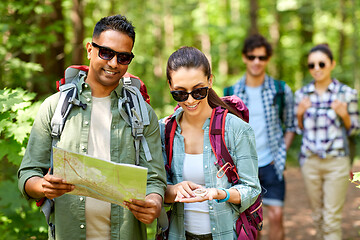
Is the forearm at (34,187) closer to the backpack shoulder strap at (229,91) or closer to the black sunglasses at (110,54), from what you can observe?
the black sunglasses at (110,54)

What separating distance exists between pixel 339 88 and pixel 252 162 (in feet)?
10.6

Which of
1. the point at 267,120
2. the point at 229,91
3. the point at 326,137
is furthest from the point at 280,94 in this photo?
the point at 326,137

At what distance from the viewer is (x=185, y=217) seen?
2.77m

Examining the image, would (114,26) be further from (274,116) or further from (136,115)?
(274,116)

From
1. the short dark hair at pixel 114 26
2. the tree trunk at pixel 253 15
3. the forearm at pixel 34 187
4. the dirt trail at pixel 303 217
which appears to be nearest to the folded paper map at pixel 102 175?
the forearm at pixel 34 187

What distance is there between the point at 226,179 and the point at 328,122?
307 cm

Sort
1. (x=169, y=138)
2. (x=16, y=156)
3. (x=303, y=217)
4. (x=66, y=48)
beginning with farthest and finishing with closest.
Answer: (x=66, y=48)
(x=303, y=217)
(x=16, y=156)
(x=169, y=138)

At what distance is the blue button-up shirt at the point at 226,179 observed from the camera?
2633mm

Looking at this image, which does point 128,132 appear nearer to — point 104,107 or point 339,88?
point 104,107

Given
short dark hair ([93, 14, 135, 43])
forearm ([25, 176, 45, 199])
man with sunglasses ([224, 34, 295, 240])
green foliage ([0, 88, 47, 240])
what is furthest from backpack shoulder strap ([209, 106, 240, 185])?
man with sunglasses ([224, 34, 295, 240])

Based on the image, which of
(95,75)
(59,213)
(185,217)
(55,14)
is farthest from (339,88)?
(55,14)

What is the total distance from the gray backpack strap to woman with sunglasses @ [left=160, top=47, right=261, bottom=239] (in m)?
0.25

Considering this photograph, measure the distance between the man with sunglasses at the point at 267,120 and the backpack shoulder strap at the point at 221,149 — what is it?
2.29 meters

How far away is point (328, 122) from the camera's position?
5.24m
